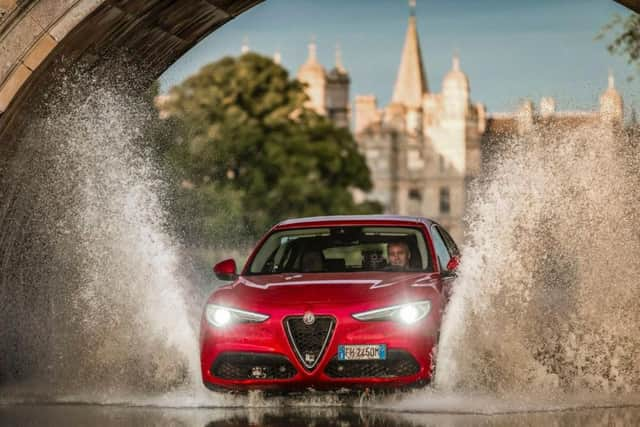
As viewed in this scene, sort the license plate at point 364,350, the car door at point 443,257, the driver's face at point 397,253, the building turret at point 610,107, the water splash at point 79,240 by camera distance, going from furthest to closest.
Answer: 1. the building turret at point 610,107
2. the water splash at point 79,240
3. the driver's face at point 397,253
4. the car door at point 443,257
5. the license plate at point 364,350

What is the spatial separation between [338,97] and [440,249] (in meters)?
Answer: 127

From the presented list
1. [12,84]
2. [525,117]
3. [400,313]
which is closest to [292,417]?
[400,313]

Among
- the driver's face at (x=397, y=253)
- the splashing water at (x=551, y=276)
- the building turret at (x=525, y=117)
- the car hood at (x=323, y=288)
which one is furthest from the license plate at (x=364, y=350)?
the building turret at (x=525, y=117)

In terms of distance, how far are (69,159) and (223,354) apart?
4621mm

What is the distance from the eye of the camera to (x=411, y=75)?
465ft

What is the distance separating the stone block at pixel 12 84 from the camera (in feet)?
44.5

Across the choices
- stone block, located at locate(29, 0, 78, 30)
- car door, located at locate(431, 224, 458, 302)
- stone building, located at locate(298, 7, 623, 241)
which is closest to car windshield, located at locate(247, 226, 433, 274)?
car door, located at locate(431, 224, 458, 302)

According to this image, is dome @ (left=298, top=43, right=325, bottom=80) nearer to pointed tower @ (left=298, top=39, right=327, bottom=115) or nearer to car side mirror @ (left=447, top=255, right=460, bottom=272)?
pointed tower @ (left=298, top=39, right=327, bottom=115)

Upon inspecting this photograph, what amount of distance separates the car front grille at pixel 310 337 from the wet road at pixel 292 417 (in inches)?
→ 15.0

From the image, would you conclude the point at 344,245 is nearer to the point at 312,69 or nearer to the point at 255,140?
the point at 255,140

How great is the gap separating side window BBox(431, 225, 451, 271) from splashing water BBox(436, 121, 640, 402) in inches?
6.7

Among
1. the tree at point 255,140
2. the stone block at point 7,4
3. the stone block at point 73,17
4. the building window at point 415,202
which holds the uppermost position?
the building window at point 415,202

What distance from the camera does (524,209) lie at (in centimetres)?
1380

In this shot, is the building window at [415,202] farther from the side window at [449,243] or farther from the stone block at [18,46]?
the stone block at [18,46]
